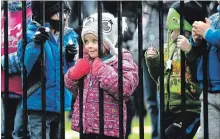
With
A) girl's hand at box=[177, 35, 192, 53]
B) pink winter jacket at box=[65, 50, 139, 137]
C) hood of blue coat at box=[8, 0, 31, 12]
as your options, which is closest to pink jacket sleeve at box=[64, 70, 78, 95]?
pink winter jacket at box=[65, 50, 139, 137]

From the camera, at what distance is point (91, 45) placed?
4082 mm

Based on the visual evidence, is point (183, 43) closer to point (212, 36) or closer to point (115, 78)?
point (212, 36)

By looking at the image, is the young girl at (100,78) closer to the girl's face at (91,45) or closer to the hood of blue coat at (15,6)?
the girl's face at (91,45)

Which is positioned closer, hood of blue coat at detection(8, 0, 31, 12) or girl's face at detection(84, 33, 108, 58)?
girl's face at detection(84, 33, 108, 58)

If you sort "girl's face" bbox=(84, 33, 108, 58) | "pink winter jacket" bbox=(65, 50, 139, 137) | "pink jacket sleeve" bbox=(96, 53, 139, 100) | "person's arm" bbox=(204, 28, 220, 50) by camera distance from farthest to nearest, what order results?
1. "girl's face" bbox=(84, 33, 108, 58)
2. "pink winter jacket" bbox=(65, 50, 139, 137)
3. "pink jacket sleeve" bbox=(96, 53, 139, 100)
4. "person's arm" bbox=(204, 28, 220, 50)

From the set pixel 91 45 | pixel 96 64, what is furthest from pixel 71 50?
pixel 96 64

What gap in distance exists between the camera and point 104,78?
3.84 m

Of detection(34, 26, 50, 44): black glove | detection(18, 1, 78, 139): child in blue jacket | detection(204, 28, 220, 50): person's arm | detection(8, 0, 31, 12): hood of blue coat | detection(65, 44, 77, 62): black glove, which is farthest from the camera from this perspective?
detection(8, 0, 31, 12): hood of blue coat

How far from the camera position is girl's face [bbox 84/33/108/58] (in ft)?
13.4

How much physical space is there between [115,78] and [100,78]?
0.09 metres

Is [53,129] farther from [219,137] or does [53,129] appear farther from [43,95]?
[219,137]

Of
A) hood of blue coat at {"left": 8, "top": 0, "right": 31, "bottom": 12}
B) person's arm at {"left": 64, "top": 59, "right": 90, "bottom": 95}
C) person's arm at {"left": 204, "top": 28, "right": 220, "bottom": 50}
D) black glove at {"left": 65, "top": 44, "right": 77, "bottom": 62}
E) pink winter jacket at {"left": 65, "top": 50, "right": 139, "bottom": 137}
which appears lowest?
pink winter jacket at {"left": 65, "top": 50, "right": 139, "bottom": 137}

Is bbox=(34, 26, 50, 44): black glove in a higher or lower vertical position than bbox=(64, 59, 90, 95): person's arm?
higher

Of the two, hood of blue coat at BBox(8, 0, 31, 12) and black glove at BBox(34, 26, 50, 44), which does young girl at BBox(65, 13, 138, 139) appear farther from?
hood of blue coat at BBox(8, 0, 31, 12)
